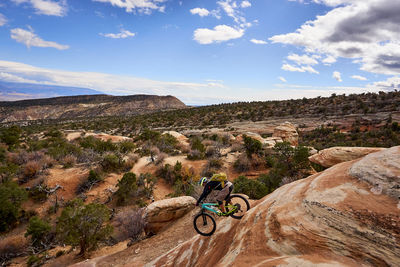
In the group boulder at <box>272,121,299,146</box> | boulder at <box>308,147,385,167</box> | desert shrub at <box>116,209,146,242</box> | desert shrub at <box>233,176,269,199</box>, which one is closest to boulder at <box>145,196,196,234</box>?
desert shrub at <box>116,209,146,242</box>

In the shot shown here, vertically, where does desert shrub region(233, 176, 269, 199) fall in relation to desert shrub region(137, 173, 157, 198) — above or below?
above

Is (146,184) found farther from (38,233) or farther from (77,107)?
(77,107)

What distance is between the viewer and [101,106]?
99.6 meters

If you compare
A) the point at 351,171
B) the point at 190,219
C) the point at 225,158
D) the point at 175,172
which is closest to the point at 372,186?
the point at 351,171

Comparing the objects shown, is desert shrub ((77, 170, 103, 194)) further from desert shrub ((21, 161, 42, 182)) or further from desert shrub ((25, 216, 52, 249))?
desert shrub ((25, 216, 52, 249))

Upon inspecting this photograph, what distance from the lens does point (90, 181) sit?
15.6 metres

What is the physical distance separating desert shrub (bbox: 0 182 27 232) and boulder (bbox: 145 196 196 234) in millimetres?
9055

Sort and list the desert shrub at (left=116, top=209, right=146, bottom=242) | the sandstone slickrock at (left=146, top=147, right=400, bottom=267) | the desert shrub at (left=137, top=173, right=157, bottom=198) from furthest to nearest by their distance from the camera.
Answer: the desert shrub at (left=137, top=173, right=157, bottom=198), the desert shrub at (left=116, top=209, right=146, bottom=242), the sandstone slickrock at (left=146, top=147, right=400, bottom=267)

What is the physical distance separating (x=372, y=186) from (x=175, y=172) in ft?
48.1

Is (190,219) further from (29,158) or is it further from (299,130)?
(299,130)

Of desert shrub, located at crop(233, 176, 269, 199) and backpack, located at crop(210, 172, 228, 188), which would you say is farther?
desert shrub, located at crop(233, 176, 269, 199)

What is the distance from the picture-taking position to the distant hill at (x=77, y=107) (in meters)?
89.2

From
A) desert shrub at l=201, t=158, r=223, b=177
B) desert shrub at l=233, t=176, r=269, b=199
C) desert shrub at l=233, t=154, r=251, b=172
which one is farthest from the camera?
desert shrub at l=233, t=154, r=251, b=172

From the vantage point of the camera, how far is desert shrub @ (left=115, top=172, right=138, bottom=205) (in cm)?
1423
